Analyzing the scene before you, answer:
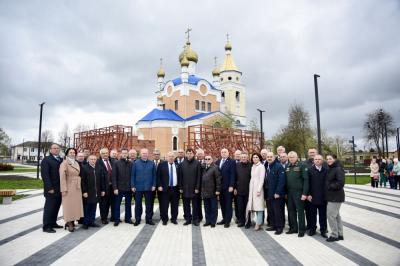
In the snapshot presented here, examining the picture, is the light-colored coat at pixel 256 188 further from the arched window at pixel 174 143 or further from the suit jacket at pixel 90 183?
the arched window at pixel 174 143

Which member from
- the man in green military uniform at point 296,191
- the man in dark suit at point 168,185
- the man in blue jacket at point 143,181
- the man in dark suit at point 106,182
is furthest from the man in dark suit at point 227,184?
the man in dark suit at point 106,182

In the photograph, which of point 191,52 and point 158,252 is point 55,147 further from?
point 191,52

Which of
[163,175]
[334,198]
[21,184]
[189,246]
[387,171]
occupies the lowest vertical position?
[189,246]

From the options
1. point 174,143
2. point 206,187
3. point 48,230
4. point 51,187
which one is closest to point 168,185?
point 206,187

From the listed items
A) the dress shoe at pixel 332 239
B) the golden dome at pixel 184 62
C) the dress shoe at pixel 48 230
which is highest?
the golden dome at pixel 184 62

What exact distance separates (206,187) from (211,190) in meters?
0.16

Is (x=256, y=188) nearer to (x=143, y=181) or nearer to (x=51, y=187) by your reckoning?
(x=143, y=181)

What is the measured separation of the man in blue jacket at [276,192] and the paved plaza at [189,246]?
50cm

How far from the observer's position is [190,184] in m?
8.43

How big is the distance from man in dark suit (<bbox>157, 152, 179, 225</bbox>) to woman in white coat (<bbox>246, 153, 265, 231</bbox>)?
2.05 meters

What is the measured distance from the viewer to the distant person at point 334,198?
650cm

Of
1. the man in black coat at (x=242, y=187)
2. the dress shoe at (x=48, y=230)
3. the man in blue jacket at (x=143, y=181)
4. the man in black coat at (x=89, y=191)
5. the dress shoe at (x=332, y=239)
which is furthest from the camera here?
the man in blue jacket at (x=143, y=181)

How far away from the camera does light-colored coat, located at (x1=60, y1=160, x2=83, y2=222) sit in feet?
24.1

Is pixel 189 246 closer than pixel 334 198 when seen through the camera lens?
Yes
